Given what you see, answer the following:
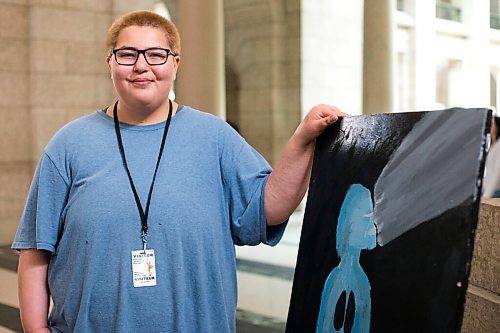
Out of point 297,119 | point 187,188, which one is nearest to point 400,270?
point 187,188

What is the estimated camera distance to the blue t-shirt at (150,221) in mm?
2240

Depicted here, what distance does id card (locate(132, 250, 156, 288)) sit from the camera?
2.22 m

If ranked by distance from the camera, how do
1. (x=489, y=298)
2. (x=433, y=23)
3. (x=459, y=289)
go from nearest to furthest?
1. (x=459, y=289)
2. (x=489, y=298)
3. (x=433, y=23)

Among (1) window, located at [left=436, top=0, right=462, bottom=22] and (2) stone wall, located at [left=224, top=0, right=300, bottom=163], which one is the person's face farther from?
(1) window, located at [left=436, top=0, right=462, bottom=22]

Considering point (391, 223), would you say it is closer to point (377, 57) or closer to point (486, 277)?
point (486, 277)

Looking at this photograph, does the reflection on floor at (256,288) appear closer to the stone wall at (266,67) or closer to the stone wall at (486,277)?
the stone wall at (486,277)

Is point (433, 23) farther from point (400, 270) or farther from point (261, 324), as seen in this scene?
point (400, 270)

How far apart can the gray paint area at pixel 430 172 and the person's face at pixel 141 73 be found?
2.82 feet

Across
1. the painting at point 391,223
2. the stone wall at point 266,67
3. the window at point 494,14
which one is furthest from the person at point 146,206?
the window at point 494,14

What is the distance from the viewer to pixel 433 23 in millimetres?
19078

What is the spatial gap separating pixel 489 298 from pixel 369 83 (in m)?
8.85

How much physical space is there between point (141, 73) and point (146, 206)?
0.47 metres

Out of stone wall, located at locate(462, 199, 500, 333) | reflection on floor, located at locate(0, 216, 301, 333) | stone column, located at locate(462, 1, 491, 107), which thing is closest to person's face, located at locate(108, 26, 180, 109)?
stone wall, located at locate(462, 199, 500, 333)

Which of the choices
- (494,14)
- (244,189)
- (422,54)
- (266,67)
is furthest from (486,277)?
(494,14)
